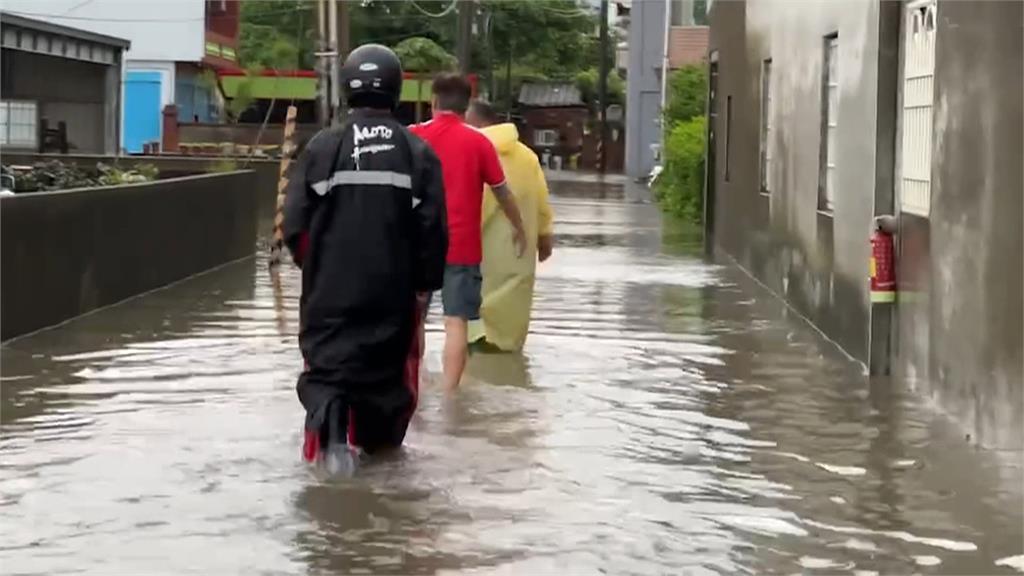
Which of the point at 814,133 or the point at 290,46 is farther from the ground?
the point at 290,46

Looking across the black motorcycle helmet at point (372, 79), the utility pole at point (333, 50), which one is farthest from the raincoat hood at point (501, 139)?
the utility pole at point (333, 50)

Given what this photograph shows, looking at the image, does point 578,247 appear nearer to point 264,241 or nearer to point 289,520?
point 264,241

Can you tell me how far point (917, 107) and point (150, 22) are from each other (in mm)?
41678

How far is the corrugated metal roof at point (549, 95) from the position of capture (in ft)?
258

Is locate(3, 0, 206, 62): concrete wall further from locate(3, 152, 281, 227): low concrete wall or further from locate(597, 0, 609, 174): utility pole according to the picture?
locate(597, 0, 609, 174): utility pole

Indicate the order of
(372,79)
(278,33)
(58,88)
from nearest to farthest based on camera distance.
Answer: (372,79)
(58,88)
(278,33)

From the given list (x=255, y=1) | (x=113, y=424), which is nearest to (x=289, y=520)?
(x=113, y=424)

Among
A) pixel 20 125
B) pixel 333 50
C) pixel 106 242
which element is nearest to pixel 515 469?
pixel 106 242

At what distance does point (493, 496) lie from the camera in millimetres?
7039

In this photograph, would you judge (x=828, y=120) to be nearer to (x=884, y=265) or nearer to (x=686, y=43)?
(x=884, y=265)

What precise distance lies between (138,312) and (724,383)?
511 centimetres

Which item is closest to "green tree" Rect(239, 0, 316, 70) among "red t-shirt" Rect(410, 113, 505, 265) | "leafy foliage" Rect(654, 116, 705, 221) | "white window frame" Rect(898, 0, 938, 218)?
"leafy foliage" Rect(654, 116, 705, 221)

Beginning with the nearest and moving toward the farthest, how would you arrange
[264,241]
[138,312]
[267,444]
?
[267,444], [138,312], [264,241]

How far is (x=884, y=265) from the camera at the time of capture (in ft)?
33.4
